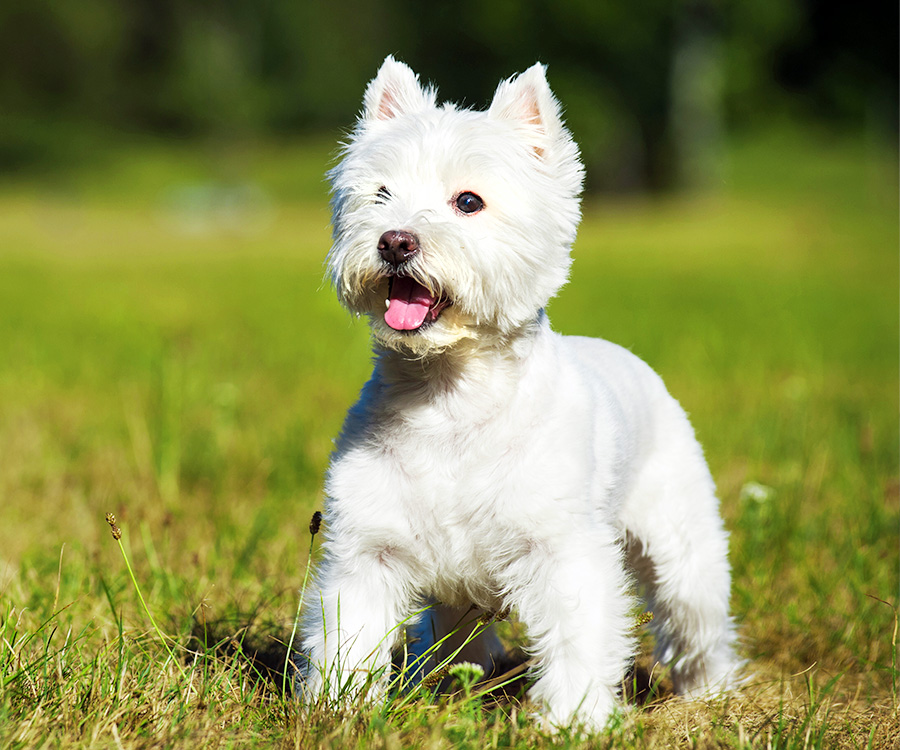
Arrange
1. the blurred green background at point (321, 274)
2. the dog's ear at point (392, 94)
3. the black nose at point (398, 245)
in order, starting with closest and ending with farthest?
the black nose at point (398, 245)
the dog's ear at point (392, 94)
the blurred green background at point (321, 274)

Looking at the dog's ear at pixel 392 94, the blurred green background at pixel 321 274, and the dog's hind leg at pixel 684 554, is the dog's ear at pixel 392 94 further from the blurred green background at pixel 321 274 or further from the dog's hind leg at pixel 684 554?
the dog's hind leg at pixel 684 554

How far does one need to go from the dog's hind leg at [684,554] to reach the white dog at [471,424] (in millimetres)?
399

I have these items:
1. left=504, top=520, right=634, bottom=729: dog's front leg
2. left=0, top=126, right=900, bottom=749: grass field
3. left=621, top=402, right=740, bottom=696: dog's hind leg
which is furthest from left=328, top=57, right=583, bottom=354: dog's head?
left=621, top=402, right=740, bottom=696: dog's hind leg

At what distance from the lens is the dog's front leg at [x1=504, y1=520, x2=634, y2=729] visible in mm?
2691

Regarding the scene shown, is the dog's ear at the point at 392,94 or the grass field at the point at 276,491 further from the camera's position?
the dog's ear at the point at 392,94

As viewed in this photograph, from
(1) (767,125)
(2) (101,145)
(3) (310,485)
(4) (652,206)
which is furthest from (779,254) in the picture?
(2) (101,145)

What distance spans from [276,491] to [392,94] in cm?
268

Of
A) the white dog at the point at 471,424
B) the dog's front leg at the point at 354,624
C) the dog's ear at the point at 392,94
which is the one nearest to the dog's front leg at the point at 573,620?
the white dog at the point at 471,424

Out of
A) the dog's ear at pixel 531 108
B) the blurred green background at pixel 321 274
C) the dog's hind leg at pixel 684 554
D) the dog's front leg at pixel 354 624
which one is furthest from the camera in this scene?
the blurred green background at pixel 321 274

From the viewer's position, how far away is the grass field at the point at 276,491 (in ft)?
8.84

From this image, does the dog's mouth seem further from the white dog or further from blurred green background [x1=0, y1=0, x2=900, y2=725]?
blurred green background [x1=0, y1=0, x2=900, y2=725]

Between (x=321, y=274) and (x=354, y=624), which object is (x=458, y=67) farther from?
(x=354, y=624)

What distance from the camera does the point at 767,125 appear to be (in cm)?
4209

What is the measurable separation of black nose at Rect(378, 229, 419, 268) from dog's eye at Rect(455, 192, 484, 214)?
239 mm
